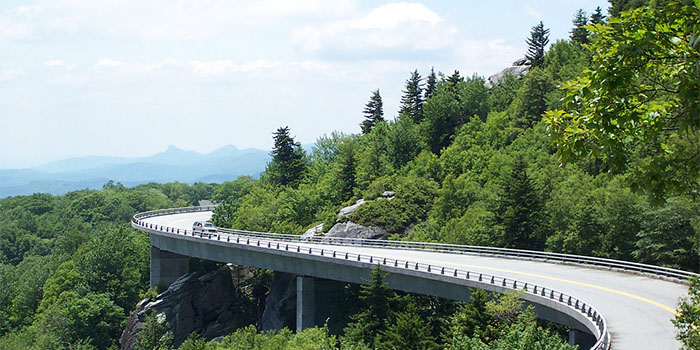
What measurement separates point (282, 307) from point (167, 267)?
2125 centimetres

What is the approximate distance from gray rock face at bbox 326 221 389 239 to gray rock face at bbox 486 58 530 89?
54.2 m

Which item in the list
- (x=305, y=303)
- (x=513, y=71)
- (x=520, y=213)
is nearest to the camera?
(x=520, y=213)

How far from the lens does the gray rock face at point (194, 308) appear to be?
70.1m

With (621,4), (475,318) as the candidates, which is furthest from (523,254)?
(621,4)

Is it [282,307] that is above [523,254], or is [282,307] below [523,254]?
below

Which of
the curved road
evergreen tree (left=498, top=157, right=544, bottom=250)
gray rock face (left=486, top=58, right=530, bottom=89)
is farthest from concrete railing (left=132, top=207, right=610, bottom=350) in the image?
gray rock face (left=486, top=58, right=530, bottom=89)

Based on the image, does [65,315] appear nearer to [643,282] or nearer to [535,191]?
[535,191]

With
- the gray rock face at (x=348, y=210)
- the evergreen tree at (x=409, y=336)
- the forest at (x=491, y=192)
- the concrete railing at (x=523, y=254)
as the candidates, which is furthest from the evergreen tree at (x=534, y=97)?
the evergreen tree at (x=409, y=336)

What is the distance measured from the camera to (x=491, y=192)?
6850 centimetres

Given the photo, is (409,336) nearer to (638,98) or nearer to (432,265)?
→ (432,265)

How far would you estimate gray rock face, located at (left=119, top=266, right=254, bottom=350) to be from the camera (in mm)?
70062

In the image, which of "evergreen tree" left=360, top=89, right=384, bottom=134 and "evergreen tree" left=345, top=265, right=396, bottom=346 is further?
"evergreen tree" left=360, top=89, right=384, bottom=134

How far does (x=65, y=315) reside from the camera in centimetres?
7369

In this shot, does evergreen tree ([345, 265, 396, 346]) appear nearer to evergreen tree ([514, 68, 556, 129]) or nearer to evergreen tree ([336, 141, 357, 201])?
evergreen tree ([336, 141, 357, 201])
